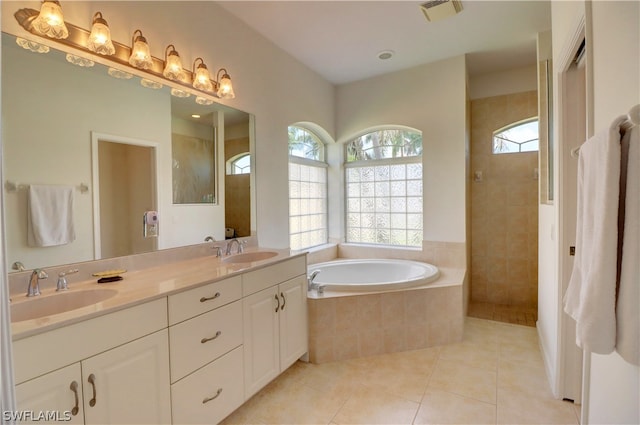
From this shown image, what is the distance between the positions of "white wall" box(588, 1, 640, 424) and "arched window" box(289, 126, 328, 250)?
102 inches

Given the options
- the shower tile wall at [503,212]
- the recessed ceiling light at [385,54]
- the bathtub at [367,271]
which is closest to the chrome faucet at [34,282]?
the bathtub at [367,271]

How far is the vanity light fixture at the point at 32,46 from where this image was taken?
1.44 meters

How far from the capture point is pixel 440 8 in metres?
2.36

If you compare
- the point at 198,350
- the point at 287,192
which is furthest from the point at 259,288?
the point at 287,192

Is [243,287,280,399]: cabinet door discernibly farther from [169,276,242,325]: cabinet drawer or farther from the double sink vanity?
[169,276,242,325]: cabinet drawer

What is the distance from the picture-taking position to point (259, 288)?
1.93 meters

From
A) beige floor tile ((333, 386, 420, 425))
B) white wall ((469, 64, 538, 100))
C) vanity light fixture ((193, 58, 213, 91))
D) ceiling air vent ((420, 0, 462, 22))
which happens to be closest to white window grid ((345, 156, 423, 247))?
white wall ((469, 64, 538, 100))

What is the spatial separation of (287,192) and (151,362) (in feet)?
6.63

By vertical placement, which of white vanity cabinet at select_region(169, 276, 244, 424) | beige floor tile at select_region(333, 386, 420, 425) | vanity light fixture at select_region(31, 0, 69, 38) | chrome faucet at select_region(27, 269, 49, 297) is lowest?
beige floor tile at select_region(333, 386, 420, 425)

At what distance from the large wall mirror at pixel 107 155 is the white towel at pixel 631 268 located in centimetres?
207

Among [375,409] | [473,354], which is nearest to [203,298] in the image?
[375,409]

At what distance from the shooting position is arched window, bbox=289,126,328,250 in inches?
139

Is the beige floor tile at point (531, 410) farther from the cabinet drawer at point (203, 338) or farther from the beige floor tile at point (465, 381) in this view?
the cabinet drawer at point (203, 338)

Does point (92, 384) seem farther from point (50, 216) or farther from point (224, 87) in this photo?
point (224, 87)
